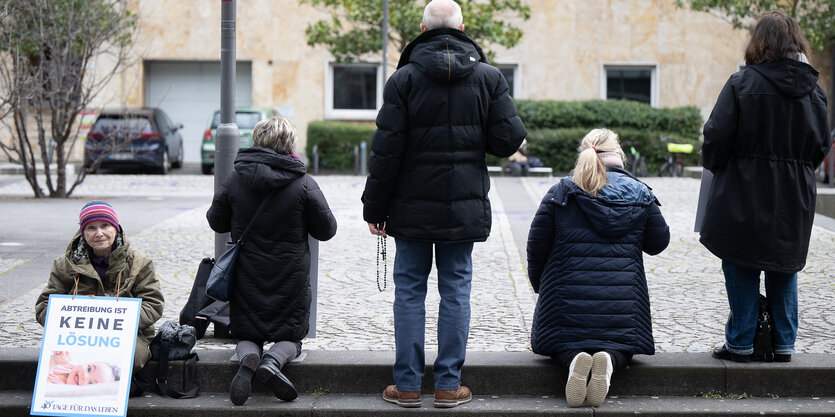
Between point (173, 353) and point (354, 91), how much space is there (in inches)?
933

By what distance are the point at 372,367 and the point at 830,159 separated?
1519cm

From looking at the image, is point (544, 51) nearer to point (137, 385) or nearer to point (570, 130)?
point (570, 130)

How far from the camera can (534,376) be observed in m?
5.58

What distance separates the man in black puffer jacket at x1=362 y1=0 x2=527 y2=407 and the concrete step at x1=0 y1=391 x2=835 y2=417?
1.10ft

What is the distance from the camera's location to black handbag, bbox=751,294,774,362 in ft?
18.4

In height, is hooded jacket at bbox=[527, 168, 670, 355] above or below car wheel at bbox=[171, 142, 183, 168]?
above

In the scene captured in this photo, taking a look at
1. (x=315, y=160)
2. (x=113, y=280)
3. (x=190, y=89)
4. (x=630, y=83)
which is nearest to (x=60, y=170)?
(x=315, y=160)

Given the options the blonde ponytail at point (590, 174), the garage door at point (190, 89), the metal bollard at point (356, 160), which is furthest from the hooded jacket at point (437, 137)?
the garage door at point (190, 89)

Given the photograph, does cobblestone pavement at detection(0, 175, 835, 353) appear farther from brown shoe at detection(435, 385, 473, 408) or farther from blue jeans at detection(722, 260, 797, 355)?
brown shoe at detection(435, 385, 473, 408)

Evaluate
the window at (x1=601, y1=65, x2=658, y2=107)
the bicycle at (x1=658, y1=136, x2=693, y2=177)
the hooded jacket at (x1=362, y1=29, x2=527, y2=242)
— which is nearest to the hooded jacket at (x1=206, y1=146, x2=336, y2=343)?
the hooded jacket at (x1=362, y1=29, x2=527, y2=242)

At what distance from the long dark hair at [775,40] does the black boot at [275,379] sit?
2.77m

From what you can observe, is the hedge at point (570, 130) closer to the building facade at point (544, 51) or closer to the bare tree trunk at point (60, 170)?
the building facade at point (544, 51)

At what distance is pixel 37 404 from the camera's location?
510 centimetres

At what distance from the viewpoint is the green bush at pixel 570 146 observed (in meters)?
24.8
